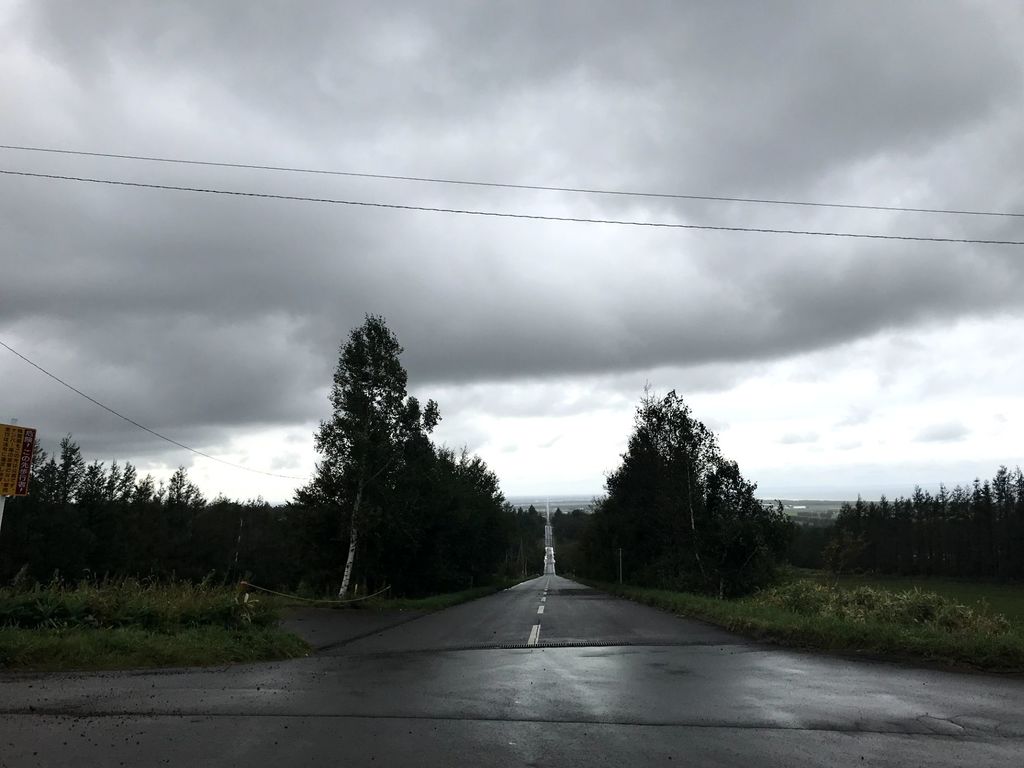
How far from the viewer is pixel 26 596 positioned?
11.5 m

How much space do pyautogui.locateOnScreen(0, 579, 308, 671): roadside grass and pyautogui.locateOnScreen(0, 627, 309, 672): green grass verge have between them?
0.01 m

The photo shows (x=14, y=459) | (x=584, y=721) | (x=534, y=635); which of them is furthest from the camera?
(x=534, y=635)

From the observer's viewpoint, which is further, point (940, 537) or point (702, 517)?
point (940, 537)

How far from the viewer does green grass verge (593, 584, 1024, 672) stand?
968 centimetres

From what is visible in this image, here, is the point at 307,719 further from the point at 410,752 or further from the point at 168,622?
the point at 168,622

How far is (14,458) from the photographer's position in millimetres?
12023

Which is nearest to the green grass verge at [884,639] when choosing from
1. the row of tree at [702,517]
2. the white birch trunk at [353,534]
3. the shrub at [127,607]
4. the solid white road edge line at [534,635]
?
the solid white road edge line at [534,635]

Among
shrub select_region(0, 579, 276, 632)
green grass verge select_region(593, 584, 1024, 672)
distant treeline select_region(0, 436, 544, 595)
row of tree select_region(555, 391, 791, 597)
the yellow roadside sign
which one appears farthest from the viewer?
distant treeline select_region(0, 436, 544, 595)

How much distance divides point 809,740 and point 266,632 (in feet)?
30.7

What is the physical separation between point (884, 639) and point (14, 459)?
48.5ft

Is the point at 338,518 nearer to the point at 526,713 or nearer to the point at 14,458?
the point at 14,458

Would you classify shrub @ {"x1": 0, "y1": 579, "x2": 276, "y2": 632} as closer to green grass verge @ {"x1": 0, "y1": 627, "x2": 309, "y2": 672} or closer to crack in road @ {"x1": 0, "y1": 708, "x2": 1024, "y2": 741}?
green grass verge @ {"x1": 0, "y1": 627, "x2": 309, "y2": 672}

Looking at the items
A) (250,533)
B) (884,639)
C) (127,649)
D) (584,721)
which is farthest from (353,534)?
(250,533)

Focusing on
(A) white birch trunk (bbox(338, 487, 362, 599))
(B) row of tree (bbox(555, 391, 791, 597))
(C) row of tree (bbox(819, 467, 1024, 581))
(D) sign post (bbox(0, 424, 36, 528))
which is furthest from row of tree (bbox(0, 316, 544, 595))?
(C) row of tree (bbox(819, 467, 1024, 581))
